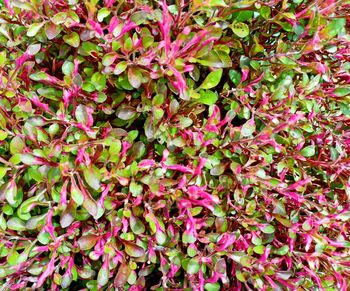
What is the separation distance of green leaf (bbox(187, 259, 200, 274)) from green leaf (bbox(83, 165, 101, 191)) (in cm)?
43

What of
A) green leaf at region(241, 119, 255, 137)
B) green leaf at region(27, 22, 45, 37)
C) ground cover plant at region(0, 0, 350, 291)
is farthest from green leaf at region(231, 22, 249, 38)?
green leaf at region(27, 22, 45, 37)

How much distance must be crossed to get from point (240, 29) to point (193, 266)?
33.4 inches

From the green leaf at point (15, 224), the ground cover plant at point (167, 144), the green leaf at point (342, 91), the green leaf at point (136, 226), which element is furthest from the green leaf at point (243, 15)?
the green leaf at point (15, 224)

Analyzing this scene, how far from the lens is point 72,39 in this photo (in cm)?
160

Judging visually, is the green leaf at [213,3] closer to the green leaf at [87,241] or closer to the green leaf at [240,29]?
the green leaf at [240,29]

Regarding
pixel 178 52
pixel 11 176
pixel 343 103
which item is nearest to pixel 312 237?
pixel 343 103

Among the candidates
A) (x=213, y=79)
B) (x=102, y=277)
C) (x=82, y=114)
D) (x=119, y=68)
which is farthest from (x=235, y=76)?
(x=102, y=277)

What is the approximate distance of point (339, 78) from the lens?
201 cm

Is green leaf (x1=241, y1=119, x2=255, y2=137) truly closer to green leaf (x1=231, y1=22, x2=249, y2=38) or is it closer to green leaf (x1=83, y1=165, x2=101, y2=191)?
green leaf (x1=231, y1=22, x2=249, y2=38)

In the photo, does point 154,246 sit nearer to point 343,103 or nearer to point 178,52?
point 178,52

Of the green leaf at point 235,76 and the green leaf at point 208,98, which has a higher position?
the green leaf at point 208,98

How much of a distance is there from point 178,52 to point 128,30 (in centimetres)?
18

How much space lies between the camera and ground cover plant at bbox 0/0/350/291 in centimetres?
157

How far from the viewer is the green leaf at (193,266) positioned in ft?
5.45
